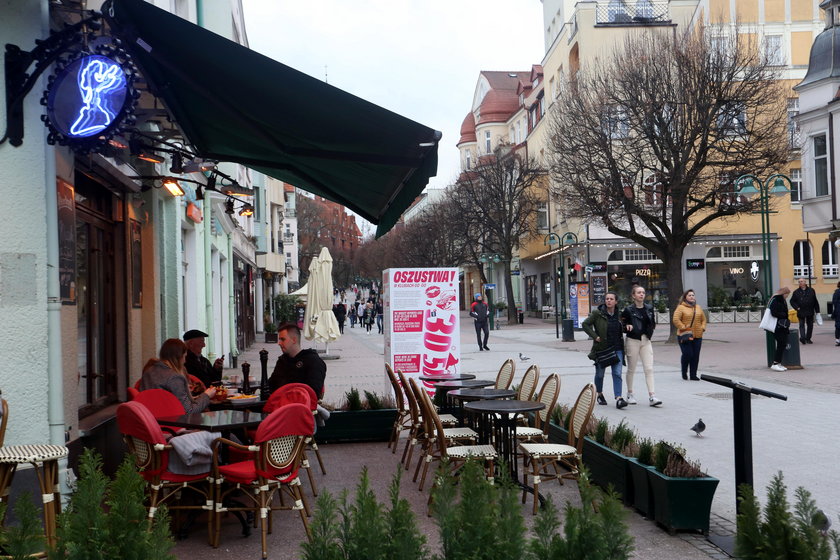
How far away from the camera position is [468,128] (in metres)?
75.4

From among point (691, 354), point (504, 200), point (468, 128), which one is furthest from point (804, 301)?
point (468, 128)

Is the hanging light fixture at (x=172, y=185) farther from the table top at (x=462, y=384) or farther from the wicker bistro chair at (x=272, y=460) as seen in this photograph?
the wicker bistro chair at (x=272, y=460)

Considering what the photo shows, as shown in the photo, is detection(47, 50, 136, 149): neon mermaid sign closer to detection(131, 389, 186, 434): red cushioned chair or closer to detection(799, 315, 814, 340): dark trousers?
detection(131, 389, 186, 434): red cushioned chair

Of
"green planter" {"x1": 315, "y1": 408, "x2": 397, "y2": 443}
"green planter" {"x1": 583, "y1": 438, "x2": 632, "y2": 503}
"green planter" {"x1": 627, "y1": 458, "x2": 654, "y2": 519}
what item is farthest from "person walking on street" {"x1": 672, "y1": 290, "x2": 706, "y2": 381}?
"green planter" {"x1": 627, "y1": 458, "x2": 654, "y2": 519}

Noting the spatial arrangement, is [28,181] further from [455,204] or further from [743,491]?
[455,204]

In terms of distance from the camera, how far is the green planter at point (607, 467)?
673cm

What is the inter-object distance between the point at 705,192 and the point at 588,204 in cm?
374

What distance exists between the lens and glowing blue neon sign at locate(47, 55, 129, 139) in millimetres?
5742

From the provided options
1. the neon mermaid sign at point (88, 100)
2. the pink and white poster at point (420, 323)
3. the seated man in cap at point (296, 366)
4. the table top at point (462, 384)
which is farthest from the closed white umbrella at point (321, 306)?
the neon mermaid sign at point (88, 100)

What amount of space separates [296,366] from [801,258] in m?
40.9

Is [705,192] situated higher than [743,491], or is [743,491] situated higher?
[705,192]

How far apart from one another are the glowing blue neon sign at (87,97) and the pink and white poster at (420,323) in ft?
23.8

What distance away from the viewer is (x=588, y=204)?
84.0ft

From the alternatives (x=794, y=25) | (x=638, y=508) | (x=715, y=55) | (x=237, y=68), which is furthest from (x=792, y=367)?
(x=794, y=25)
